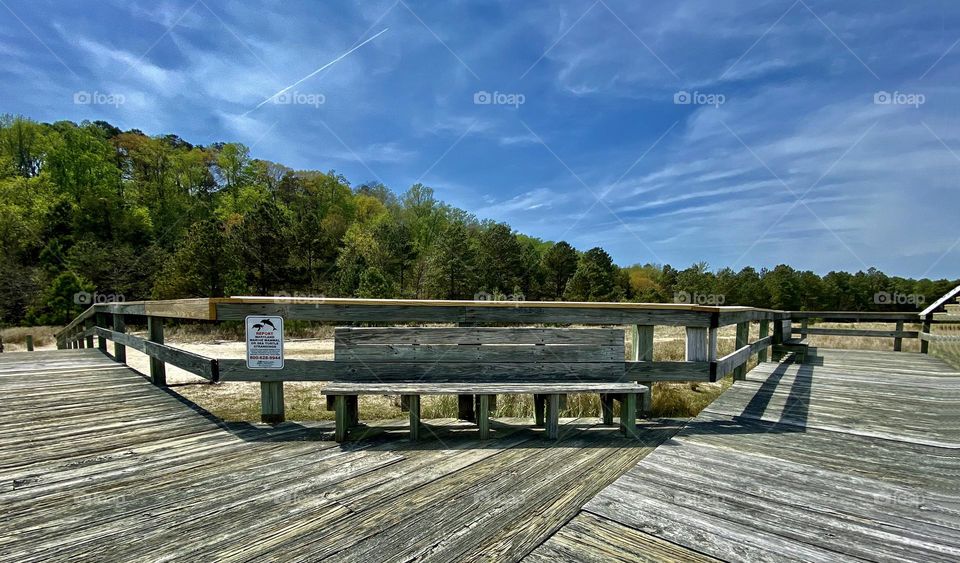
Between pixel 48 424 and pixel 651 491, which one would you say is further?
pixel 48 424

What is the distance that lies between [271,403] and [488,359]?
2033mm

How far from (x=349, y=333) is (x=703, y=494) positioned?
2.78 metres

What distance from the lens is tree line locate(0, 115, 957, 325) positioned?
93.8 feet

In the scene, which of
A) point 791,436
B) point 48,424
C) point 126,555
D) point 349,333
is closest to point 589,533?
point 126,555

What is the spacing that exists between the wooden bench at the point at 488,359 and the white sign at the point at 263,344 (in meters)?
0.58

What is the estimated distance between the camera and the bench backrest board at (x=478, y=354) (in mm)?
3539

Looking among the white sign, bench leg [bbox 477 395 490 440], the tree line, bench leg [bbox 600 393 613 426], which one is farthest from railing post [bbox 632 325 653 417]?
the tree line

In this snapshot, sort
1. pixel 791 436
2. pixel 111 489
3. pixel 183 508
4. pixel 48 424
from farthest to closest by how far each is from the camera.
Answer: pixel 48 424
pixel 791 436
pixel 111 489
pixel 183 508

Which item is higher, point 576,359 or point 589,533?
point 576,359


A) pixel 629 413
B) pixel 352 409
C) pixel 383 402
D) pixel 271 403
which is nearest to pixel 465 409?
pixel 352 409

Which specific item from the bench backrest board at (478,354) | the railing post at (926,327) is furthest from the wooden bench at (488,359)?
the railing post at (926,327)

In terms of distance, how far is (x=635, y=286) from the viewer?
2085 inches

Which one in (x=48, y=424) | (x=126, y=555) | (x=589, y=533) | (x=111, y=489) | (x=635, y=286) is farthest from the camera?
(x=635, y=286)

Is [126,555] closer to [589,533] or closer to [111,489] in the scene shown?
[111,489]
